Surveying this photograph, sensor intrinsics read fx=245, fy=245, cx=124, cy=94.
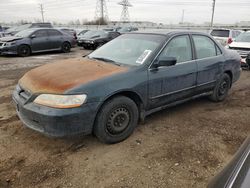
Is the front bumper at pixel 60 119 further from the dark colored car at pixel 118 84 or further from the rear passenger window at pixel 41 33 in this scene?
the rear passenger window at pixel 41 33

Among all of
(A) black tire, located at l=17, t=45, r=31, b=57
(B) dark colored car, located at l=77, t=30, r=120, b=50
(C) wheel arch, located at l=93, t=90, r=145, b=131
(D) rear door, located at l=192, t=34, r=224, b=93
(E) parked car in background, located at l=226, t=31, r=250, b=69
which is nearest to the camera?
(C) wheel arch, located at l=93, t=90, r=145, b=131

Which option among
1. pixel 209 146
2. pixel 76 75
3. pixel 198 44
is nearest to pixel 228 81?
pixel 198 44

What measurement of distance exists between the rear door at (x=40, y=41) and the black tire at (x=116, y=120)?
1109 centimetres

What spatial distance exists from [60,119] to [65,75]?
0.73 m

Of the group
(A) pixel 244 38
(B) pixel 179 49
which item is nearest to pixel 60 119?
(B) pixel 179 49

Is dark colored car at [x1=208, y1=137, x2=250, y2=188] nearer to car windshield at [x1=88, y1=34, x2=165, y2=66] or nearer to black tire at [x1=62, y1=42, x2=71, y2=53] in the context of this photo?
car windshield at [x1=88, y1=34, x2=165, y2=66]

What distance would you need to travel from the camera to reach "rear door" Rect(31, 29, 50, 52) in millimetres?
13203

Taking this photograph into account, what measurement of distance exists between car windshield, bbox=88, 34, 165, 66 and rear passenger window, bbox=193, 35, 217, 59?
899 mm

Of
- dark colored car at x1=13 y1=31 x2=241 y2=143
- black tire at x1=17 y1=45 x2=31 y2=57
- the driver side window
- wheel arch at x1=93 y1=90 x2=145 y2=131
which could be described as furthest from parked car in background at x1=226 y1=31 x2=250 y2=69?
black tire at x1=17 y1=45 x2=31 y2=57

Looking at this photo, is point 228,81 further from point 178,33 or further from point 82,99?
point 82,99

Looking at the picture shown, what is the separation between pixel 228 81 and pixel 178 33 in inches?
77.3

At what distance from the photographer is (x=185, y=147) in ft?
11.5

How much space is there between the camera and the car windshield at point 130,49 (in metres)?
3.89

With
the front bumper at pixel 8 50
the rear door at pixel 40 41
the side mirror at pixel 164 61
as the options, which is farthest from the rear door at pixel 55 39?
the side mirror at pixel 164 61
